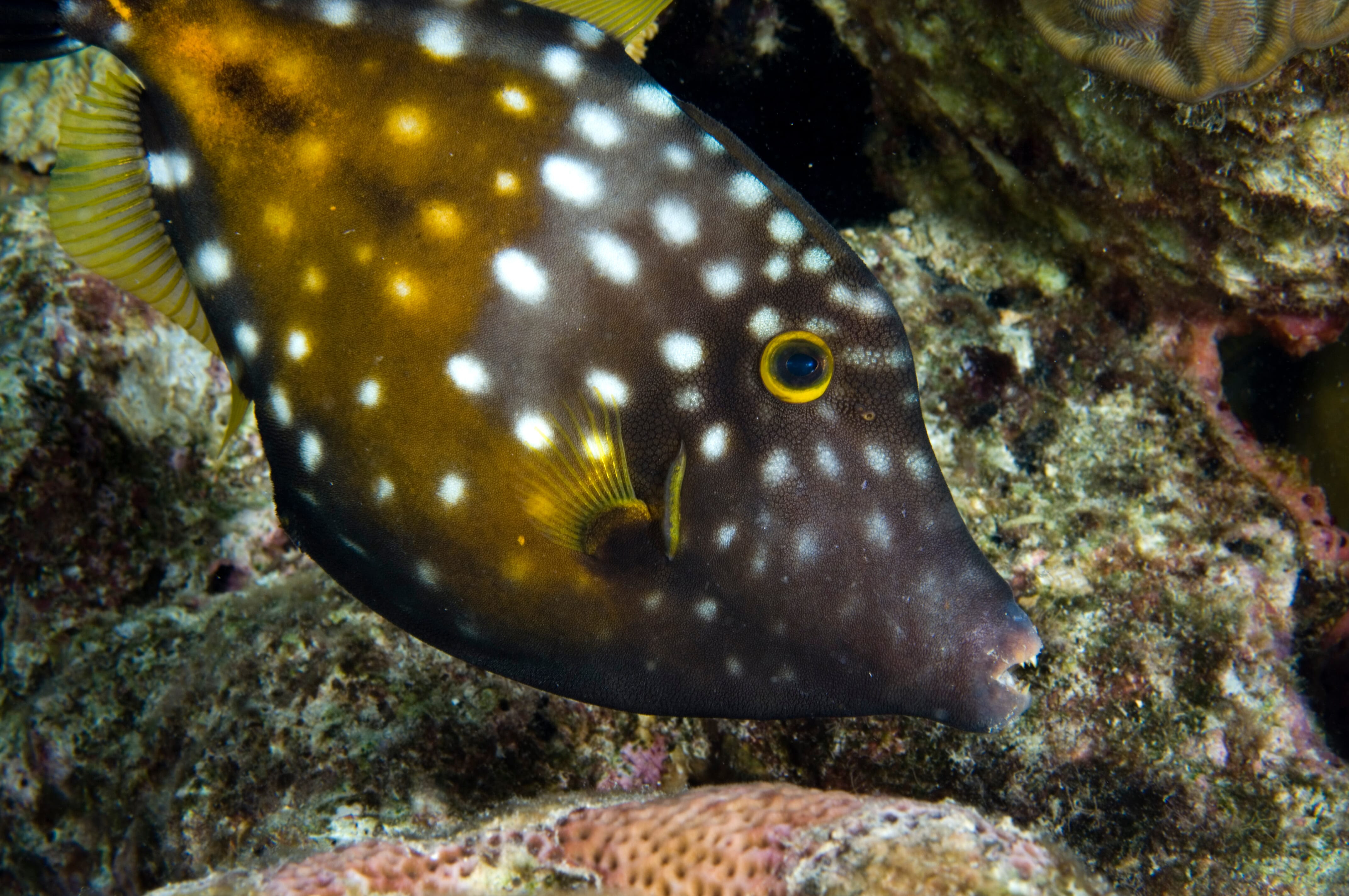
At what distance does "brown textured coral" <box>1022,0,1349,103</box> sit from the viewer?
6.86 feet

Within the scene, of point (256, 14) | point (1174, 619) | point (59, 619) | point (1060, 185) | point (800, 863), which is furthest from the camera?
point (59, 619)

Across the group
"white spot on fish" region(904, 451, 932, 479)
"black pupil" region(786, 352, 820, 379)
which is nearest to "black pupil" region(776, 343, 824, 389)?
"black pupil" region(786, 352, 820, 379)

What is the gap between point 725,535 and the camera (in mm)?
1804

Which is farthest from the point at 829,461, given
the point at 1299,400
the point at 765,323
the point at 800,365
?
the point at 1299,400

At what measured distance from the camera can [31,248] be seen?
358 cm

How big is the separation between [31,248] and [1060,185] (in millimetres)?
4605

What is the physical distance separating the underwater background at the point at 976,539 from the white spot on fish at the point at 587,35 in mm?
1662

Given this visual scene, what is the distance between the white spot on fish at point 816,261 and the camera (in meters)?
1.75

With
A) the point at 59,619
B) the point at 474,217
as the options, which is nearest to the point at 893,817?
the point at 474,217

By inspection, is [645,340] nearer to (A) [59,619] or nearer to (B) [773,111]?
(B) [773,111]

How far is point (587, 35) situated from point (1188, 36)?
1.83m

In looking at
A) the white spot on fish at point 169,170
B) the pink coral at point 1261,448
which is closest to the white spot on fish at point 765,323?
the white spot on fish at point 169,170

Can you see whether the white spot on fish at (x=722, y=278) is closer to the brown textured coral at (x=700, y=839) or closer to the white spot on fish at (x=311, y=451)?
the white spot on fish at (x=311, y=451)

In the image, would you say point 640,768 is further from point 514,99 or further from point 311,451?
point 514,99
